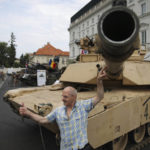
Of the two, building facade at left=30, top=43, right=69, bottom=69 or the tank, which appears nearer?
the tank

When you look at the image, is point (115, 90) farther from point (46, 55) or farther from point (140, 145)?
point (46, 55)

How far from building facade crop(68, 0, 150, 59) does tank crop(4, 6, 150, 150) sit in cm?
1635

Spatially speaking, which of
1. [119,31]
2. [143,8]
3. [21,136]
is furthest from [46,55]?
[119,31]

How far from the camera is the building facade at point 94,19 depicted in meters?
23.4

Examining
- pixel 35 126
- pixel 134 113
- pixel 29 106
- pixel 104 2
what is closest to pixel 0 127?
pixel 35 126

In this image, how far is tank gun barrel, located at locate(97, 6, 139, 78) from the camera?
5.55ft

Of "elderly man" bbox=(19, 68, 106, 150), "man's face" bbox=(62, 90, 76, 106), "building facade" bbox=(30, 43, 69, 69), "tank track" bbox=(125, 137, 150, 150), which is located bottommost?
"tank track" bbox=(125, 137, 150, 150)

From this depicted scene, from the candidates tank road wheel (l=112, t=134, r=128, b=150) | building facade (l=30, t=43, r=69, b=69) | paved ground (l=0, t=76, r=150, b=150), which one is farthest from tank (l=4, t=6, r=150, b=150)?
building facade (l=30, t=43, r=69, b=69)

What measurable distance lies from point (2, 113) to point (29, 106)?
15.2ft

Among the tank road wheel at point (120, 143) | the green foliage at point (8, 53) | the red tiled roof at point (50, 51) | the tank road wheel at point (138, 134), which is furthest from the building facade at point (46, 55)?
the tank road wheel at point (120, 143)

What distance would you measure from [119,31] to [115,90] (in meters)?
2.49

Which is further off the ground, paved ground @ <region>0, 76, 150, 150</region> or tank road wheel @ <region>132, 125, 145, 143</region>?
tank road wheel @ <region>132, 125, 145, 143</region>

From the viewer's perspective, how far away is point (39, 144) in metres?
4.70

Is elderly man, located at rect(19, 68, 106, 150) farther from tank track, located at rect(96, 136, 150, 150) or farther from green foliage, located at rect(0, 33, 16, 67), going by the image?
green foliage, located at rect(0, 33, 16, 67)
